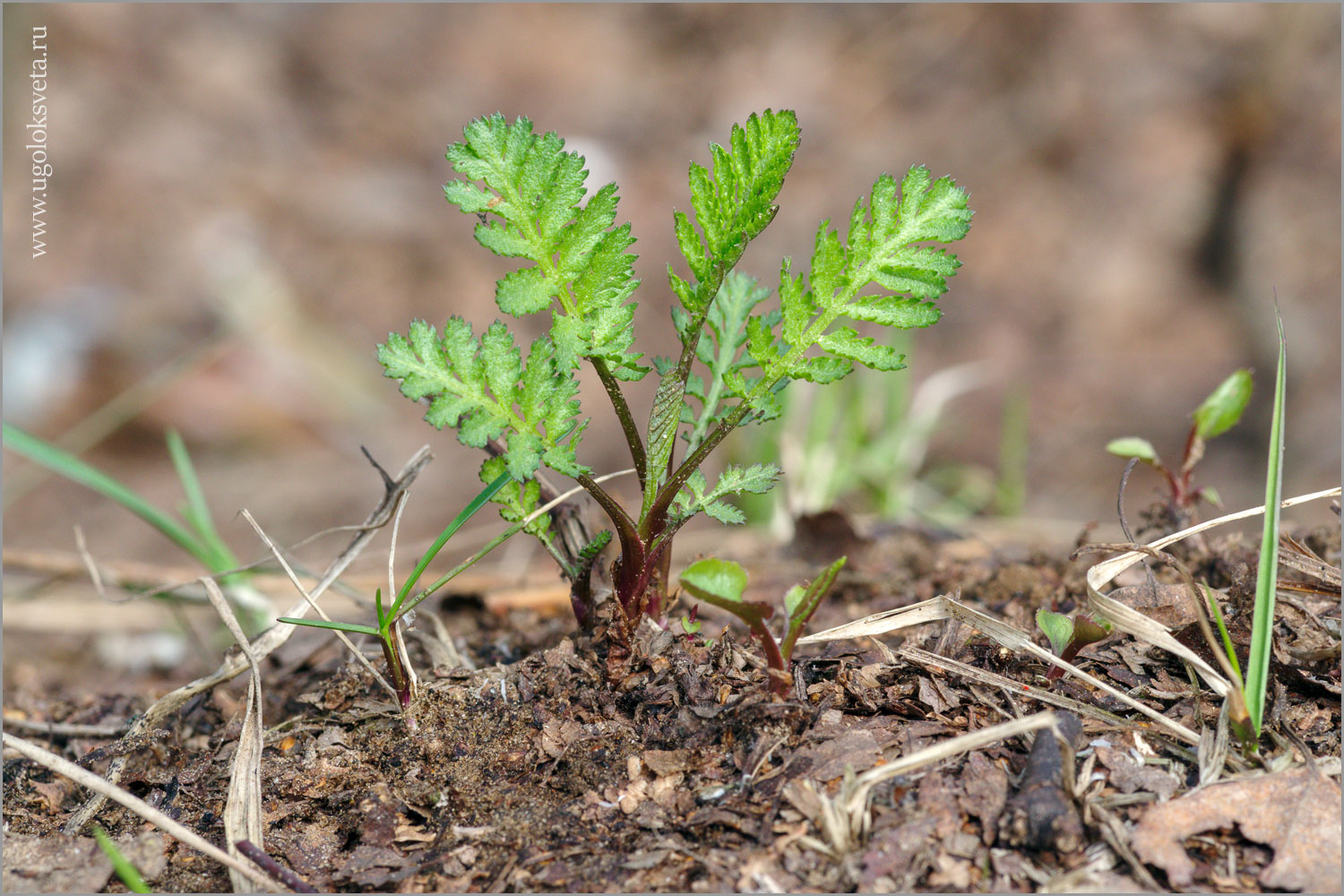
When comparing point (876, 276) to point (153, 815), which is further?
point (876, 276)

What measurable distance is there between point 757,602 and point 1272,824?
2.56ft

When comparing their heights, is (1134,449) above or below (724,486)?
below

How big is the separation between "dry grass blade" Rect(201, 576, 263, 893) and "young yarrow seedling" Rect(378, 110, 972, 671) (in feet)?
1.93

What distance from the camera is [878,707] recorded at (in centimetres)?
146

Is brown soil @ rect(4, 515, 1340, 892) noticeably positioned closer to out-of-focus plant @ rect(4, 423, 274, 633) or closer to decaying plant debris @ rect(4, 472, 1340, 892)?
decaying plant debris @ rect(4, 472, 1340, 892)

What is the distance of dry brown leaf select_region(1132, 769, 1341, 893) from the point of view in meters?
1.17

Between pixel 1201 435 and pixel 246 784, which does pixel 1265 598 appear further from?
pixel 246 784

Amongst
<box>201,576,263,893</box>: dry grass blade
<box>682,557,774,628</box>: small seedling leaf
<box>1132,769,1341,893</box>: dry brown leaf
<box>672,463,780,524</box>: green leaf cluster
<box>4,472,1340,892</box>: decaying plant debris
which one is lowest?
<box>1132,769,1341,893</box>: dry brown leaf

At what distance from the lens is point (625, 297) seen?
1.36 m

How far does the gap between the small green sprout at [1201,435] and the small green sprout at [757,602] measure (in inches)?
35.8

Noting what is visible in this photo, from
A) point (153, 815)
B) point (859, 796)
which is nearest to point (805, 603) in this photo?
point (859, 796)

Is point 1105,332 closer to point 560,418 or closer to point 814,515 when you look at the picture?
point 814,515

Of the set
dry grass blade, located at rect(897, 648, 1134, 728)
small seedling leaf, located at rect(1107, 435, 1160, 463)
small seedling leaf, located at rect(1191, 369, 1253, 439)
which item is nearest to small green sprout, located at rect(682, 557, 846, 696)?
dry grass blade, located at rect(897, 648, 1134, 728)

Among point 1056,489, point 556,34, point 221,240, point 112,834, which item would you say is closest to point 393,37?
point 556,34
